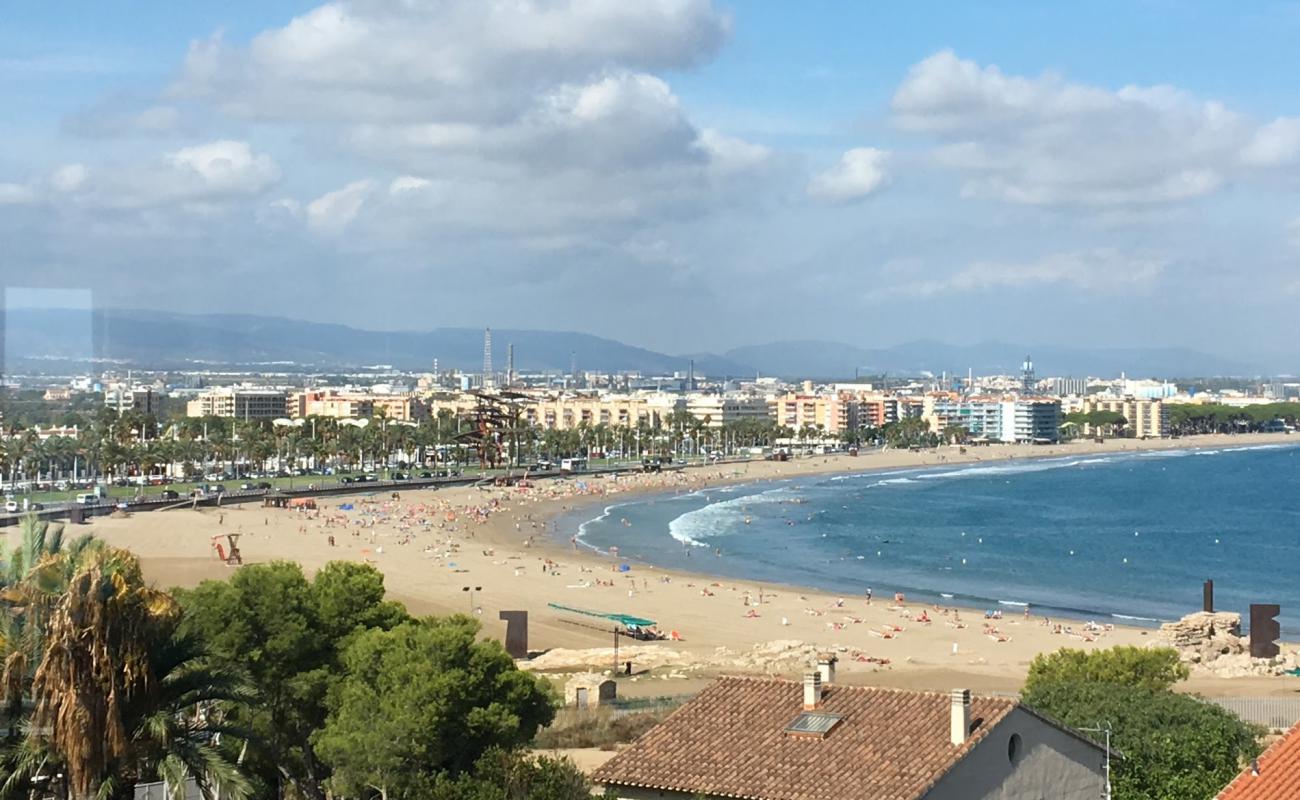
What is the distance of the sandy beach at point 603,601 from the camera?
3488 cm

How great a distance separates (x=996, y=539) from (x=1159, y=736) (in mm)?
57276

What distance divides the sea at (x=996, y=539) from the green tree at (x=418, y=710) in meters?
32.9

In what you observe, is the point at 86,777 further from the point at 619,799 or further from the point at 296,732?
the point at 296,732

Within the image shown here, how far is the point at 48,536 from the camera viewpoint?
44.5ft

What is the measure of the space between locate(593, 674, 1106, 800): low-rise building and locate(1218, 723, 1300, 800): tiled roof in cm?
257

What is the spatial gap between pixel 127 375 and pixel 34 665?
81.6 meters

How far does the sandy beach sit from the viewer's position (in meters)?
34.9

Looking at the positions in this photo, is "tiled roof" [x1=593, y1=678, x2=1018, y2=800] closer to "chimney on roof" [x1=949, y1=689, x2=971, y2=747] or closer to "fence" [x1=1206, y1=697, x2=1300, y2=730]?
"chimney on roof" [x1=949, y1=689, x2=971, y2=747]

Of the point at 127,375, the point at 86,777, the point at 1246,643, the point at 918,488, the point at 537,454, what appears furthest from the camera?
the point at 537,454

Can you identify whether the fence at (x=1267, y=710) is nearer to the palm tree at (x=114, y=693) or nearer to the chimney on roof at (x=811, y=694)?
the chimney on roof at (x=811, y=694)

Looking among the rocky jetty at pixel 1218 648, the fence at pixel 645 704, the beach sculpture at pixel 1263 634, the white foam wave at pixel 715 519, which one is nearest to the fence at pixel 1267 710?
the rocky jetty at pixel 1218 648

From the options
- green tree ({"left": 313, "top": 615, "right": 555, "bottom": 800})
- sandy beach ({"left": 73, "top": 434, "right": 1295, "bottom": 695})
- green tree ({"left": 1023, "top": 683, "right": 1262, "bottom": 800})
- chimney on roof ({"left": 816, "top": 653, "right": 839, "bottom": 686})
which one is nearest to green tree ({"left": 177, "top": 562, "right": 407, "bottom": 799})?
green tree ({"left": 313, "top": 615, "right": 555, "bottom": 800})

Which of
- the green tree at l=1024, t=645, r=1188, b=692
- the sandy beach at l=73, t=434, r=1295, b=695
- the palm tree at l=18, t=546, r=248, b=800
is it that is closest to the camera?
the palm tree at l=18, t=546, r=248, b=800

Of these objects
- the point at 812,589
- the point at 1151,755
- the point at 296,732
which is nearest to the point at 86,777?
the point at 296,732
